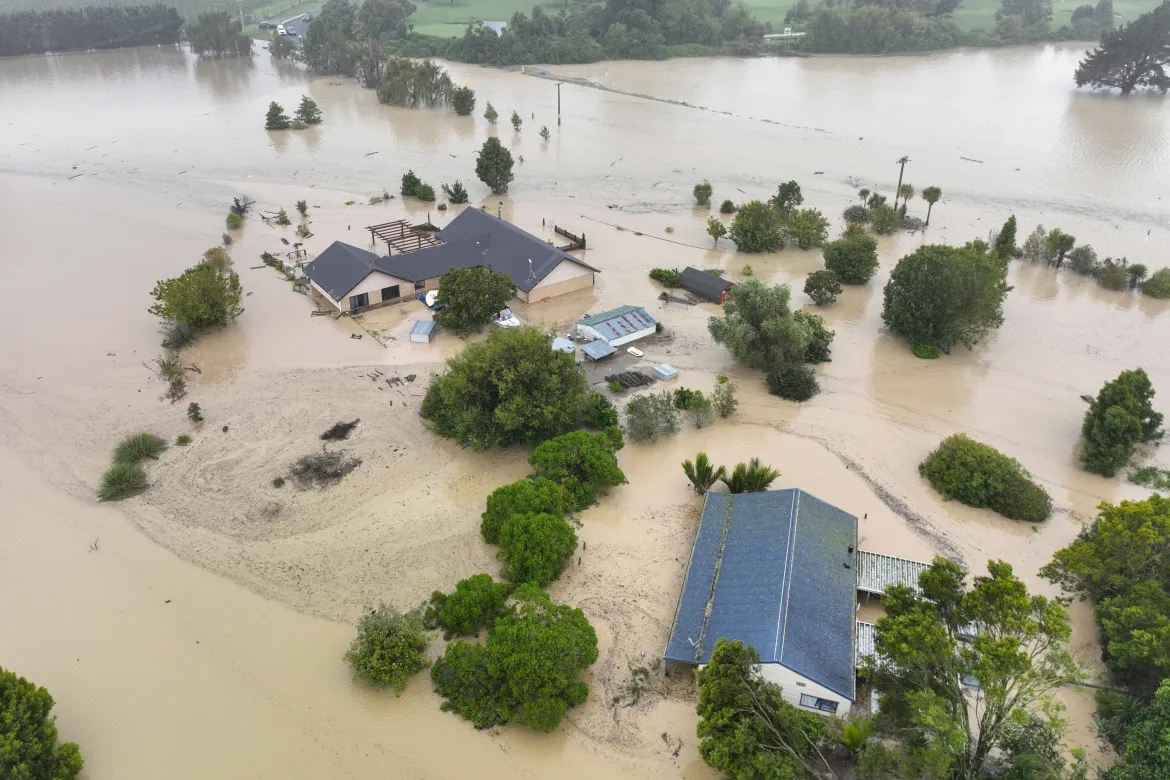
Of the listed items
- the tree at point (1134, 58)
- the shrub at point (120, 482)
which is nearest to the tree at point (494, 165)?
the shrub at point (120, 482)

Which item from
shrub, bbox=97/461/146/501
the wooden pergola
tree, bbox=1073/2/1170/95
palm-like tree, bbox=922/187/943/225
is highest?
tree, bbox=1073/2/1170/95

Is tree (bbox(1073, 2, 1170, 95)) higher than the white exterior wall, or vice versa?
tree (bbox(1073, 2, 1170, 95))

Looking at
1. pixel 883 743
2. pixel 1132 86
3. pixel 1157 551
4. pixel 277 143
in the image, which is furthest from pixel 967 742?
pixel 1132 86

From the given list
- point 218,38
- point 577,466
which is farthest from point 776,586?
point 218,38

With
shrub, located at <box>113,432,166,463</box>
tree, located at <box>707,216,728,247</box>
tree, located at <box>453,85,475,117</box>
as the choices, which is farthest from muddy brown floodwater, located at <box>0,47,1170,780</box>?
tree, located at <box>453,85,475,117</box>

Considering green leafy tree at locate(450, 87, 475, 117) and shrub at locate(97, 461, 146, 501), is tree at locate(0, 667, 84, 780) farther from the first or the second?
green leafy tree at locate(450, 87, 475, 117)

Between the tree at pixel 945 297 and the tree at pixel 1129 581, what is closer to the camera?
the tree at pixel 1129 581

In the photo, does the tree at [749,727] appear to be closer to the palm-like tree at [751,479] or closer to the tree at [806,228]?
the palm-like tree at [751,479]
